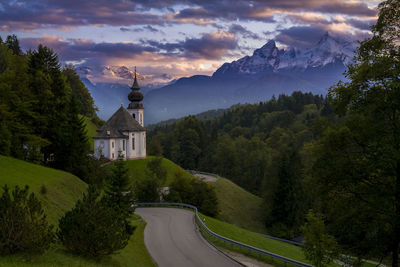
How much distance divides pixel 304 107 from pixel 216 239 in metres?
155

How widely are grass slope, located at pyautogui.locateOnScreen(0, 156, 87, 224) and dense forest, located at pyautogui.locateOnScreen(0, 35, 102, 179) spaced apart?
199 inches

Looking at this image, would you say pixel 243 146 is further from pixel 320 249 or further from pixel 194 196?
pixel 320 249

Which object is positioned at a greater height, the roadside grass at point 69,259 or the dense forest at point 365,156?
the dense forest at point 365,156

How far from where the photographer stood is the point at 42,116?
132 feet

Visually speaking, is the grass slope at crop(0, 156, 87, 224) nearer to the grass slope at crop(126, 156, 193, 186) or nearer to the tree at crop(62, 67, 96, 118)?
the grass slope at crop(126, 156, 193, 186)

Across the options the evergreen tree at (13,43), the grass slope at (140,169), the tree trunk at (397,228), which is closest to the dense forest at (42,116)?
the grass slope at (140,169)

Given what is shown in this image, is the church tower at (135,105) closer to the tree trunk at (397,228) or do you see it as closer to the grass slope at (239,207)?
the grass slope at (239,207)

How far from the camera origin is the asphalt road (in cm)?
2178

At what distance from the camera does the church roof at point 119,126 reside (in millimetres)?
72750

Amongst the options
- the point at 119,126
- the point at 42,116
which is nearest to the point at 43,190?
the point at 42,116

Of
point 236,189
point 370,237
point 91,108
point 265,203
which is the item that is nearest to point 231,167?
point 236,189

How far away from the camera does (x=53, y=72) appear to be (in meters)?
45.2

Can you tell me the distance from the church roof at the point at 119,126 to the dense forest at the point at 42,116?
2780 centimetres

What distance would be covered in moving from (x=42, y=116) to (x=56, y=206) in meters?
17.6
